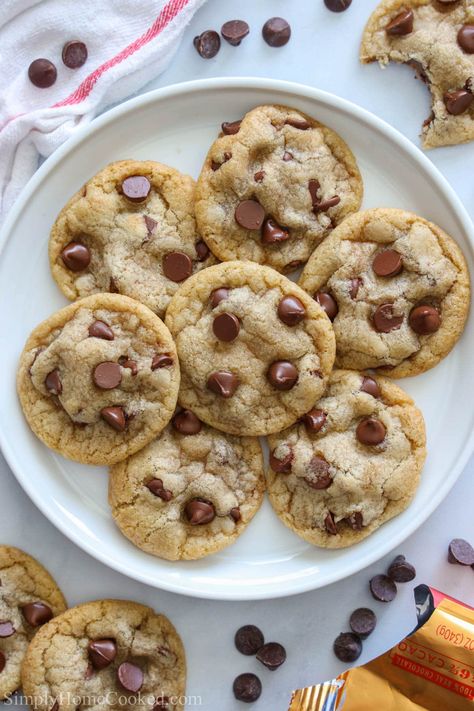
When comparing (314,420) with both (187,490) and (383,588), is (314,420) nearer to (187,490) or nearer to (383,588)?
→ (187,490)

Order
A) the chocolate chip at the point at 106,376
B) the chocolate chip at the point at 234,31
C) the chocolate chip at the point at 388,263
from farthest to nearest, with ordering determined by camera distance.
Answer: the chocolate chip at the point at 234,31 < the chocolate chip at the point at 388,263 < the chocolate chip at the point at 106,376

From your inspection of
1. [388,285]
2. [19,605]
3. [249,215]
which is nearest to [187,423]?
[249,215]

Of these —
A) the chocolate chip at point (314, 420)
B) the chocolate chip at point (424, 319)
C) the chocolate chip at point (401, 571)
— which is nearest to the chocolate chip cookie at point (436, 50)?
the chocolate chip at point (424, 319)

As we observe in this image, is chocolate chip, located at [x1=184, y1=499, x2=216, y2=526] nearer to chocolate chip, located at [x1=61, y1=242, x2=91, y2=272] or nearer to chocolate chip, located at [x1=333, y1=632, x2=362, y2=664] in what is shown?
chocolate chip, located at [x1=333, y1=632, x2=362, y2=664]

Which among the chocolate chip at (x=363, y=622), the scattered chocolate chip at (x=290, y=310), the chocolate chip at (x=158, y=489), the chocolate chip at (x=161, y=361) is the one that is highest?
the scattered chocolate chip at (x=290, y=310)

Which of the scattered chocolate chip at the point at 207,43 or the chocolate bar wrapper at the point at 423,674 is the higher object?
the scattered chocolate chip at the point at 207,43

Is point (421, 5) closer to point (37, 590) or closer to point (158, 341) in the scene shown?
point (158, 341)

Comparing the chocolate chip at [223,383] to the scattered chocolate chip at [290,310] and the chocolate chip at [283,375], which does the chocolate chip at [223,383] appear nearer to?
the chocolate chip at [283,375]

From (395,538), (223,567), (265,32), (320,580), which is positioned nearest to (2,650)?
(223,567)
